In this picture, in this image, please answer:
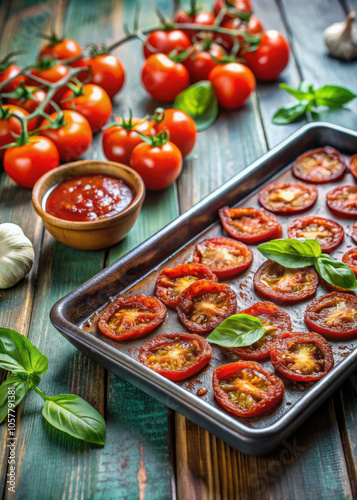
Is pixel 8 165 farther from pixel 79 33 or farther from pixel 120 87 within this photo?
pixel 79 33

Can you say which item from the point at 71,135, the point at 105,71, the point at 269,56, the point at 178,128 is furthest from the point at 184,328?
the point at 269,56

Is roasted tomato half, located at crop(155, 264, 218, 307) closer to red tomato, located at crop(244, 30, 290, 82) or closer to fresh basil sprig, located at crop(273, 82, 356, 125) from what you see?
fresh basil sprig, located at crop(273, 82, 356, 125)

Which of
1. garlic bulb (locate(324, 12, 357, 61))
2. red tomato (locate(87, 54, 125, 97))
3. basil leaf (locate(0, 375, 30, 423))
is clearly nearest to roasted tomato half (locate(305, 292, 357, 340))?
basil leaf (locate(0, 375, 30, 423))

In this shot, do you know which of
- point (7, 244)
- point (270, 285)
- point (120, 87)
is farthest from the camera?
point (120, 87)

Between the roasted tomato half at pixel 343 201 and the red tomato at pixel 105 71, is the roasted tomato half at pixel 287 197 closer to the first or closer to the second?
the roasted tomato half at pixel 343 201

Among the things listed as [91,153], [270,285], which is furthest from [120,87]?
[270,285]
